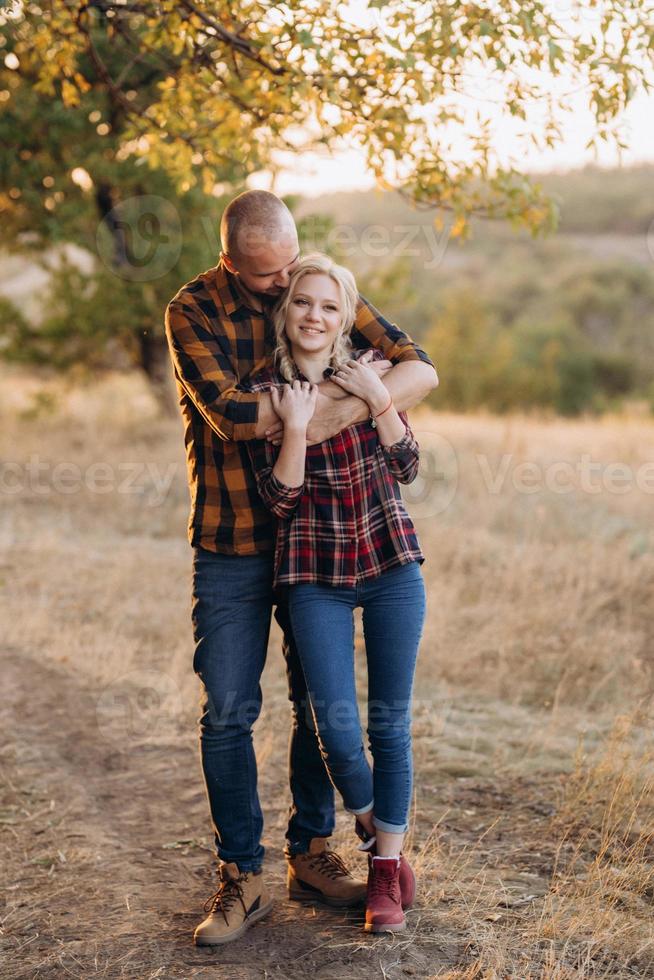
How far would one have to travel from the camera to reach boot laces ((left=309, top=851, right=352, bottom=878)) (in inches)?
124

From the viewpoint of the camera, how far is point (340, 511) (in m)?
2.85

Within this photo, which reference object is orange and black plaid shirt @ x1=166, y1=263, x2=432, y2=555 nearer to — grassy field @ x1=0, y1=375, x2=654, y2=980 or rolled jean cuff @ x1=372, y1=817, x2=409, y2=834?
rolled jean cuff @ x1=372, y1=817, x2=409, y2=834

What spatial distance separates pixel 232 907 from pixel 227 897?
0.12ft

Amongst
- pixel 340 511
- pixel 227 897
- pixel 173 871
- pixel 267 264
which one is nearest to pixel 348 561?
pixel 340 511

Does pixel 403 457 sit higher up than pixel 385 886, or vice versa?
pixel 403 457

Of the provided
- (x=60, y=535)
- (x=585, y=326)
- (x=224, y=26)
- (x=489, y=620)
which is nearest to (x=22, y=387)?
(x=60, y=535)

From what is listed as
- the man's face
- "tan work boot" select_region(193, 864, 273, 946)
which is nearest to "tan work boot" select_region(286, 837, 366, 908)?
"tan work boot" select_region(193, 864, 273, 946)

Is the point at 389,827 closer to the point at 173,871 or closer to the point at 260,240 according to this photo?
the point at 173,871

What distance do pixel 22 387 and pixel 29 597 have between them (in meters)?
11.9

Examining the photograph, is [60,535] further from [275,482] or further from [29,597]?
[275,482]

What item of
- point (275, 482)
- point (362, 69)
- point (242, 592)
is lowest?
point (242, 592)

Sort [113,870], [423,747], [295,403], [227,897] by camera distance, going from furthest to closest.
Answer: [423,747] → [113,870] → [227,897] → [295,403]

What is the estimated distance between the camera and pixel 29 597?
6.94 m

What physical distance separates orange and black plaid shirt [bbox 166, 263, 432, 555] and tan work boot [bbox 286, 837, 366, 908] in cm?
104
